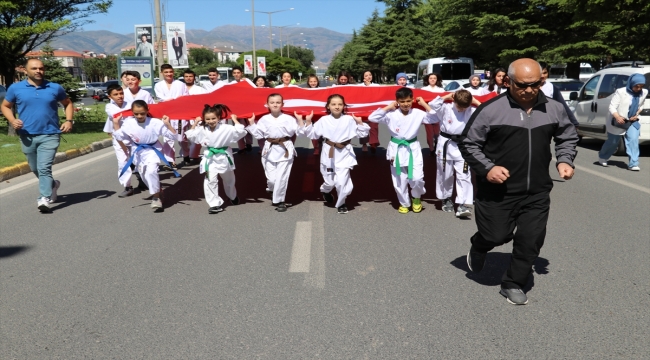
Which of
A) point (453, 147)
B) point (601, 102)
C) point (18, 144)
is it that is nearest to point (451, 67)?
point (601, 102)

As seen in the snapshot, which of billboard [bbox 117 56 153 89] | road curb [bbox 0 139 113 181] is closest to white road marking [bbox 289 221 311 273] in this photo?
road curb [bbox 0 139 113 181]

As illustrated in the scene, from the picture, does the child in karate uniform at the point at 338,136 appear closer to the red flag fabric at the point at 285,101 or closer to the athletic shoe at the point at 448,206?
the red flag fabric at the point at 285,101

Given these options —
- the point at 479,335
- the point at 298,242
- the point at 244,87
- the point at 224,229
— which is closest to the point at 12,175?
the point at 244,87

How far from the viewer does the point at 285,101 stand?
838 centimetres

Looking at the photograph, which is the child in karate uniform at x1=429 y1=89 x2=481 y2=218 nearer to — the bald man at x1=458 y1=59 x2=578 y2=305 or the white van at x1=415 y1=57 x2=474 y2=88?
the bald man at x1=458 y1=59 x2=578 y2=305

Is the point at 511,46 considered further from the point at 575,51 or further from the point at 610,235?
the point at 610,235

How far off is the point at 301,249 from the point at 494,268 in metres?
1.73

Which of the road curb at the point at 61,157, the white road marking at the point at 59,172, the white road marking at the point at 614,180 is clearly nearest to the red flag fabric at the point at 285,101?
the white road marking at the point at 614,180

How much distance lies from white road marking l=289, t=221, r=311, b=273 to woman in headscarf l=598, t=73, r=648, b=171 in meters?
6.38

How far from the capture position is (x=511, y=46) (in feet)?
111

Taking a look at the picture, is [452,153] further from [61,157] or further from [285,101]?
[61,157]

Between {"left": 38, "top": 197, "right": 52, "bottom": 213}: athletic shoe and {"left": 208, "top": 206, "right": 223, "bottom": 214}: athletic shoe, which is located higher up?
{"left": 38, "top": 197, "right": 52, "bottom": 213}: athletic shoe

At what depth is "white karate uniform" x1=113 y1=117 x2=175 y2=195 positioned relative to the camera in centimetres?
746

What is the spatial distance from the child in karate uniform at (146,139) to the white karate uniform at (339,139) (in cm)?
182
